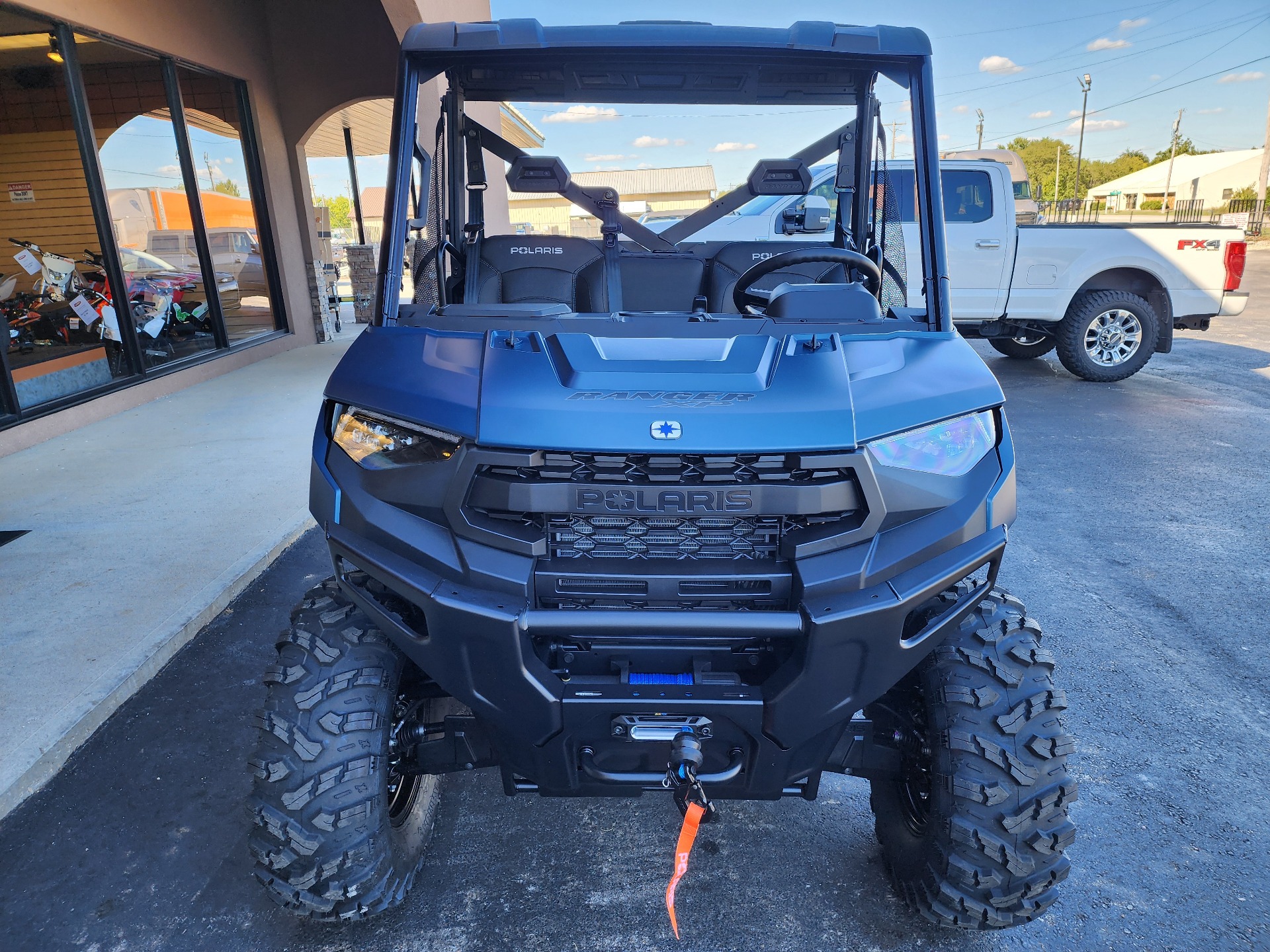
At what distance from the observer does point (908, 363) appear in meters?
1.86

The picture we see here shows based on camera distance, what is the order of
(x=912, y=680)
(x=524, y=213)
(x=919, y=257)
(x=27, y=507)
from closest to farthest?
(x=912, y=680) < (x=919, y=257) < (x=524, y=213) < (x=27, y=507)

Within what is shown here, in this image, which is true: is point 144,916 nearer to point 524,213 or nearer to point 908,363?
point 908,363

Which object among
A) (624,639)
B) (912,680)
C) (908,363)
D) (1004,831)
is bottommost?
(1004,831)

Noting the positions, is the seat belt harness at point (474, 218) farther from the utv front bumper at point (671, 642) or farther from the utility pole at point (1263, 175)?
the utility pole at point (1263, 175)

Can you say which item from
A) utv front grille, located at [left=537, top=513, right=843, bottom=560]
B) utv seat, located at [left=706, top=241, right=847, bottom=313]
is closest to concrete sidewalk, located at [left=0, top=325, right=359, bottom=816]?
utv front grille, located at [left=537, top=513, right=843, bottom=560]

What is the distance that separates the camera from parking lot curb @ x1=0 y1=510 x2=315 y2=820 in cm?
268

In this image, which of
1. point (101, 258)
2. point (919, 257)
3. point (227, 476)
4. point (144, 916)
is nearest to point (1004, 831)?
point (919, 257)

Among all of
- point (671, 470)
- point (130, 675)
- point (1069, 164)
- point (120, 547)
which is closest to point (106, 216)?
point (120, 547)

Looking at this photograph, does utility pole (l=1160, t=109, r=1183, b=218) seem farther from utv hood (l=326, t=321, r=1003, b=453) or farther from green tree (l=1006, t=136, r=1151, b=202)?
utv hood (l=326, t=321, r=1003, b=453)

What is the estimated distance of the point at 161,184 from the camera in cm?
898

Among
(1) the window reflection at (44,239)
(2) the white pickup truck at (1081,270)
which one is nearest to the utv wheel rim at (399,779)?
(1) the window reflection at (44,239)

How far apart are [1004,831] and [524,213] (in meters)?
3.07

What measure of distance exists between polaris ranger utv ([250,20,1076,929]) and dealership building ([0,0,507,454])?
2.43 metres

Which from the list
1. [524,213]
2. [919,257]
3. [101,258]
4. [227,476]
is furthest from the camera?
[101,258]
